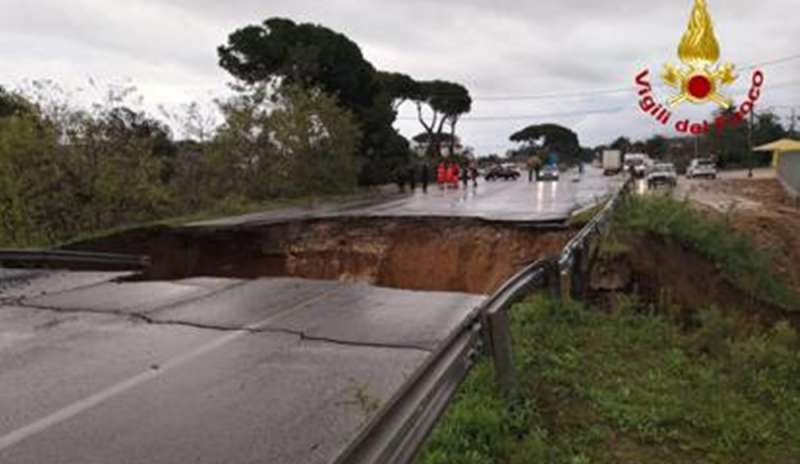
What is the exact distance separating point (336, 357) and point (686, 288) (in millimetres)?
9030

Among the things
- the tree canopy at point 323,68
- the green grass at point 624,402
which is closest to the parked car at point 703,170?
the tree canopy at point 323,68

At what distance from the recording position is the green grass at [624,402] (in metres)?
4.41

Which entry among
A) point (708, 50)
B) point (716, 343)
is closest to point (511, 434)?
point (716, 343)

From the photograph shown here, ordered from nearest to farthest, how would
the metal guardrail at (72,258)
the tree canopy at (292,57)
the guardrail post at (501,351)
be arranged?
the guardrail post at (501,351) → the metal guardrail at (72,258) → the tree canopy at (292,57)

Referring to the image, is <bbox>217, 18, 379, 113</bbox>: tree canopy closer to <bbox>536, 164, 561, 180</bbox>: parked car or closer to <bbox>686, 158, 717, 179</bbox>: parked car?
<bbox>536, 164, 561, 180</bbox>: parked car

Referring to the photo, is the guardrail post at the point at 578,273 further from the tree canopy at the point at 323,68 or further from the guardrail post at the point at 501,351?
the tree canopy at the point at 323,68

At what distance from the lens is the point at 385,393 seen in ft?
16.7

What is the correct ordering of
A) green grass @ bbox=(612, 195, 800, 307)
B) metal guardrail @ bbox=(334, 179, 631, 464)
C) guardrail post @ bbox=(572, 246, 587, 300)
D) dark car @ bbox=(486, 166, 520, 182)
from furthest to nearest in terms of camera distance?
dark car @ bbox=(486, 166, 520, 182) → green grass @ bbox=(612, 195, 800, 307) → guardrail post @ bbox=(572, 246, 587, 300) → metal guardrail @ bbox=(334, 179, 631, 464)

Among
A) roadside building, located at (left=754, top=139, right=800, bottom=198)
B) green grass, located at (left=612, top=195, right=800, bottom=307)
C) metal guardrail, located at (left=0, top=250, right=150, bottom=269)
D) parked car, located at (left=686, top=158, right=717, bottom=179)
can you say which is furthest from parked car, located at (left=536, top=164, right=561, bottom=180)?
metal guardrail, located at (left=0, top=250, right=150, bottom=269)

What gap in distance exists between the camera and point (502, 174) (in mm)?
61969

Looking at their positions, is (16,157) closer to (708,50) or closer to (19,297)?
(19,297)

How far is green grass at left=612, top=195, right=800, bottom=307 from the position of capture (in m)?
14.4

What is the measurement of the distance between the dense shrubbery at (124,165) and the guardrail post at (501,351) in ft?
55.9

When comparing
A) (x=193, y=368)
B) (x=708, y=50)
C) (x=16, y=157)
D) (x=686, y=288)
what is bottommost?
(x=686, y=288)
